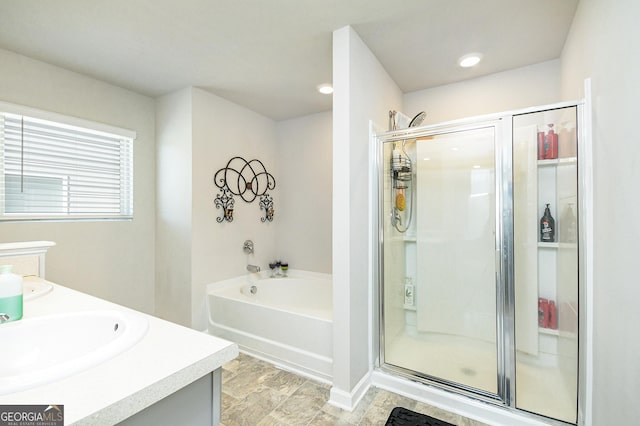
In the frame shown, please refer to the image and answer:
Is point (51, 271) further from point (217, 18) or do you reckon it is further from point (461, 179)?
point (461, 179)

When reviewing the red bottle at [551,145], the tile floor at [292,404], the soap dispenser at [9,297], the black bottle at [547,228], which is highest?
the red bottle at [551,145]

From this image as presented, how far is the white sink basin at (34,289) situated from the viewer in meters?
1.20

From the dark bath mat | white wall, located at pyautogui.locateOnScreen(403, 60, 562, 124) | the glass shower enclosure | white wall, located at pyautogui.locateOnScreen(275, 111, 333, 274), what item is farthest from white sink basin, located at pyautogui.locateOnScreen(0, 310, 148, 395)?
white wall, located at pyautogui.locateOnScreen(403, 60, 562, 124)

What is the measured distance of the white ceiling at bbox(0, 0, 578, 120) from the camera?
1.69 metres

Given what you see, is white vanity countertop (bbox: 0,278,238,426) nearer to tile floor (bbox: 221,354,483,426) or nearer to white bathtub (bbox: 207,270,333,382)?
tile floor (bbox: 221,354,483,426)

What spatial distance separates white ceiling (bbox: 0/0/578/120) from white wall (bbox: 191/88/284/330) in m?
0.39

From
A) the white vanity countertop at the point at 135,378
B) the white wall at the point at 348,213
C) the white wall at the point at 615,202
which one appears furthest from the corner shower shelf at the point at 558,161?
the white vanity countertop at the point at 135,378

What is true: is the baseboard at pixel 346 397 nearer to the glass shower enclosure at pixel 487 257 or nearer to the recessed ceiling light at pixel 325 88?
the glass shower enclosure at pixel 487 257

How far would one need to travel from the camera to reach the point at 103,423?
555 mm

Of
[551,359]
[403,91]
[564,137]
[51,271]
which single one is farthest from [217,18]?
[551,359]

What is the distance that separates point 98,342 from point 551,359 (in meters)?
2.37

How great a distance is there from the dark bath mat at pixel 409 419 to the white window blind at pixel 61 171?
2875mm

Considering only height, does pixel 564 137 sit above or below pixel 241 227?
above

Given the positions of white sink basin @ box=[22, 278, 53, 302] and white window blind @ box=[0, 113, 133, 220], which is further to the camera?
white window blind @ box=[0, 113, 133, 220]
